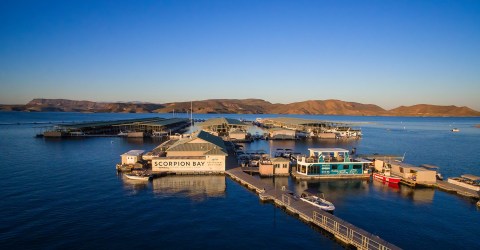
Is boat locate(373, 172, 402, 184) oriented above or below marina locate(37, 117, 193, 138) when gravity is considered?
below

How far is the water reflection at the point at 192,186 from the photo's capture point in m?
36.5

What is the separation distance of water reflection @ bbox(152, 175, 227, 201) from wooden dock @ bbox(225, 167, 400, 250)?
3.23 meters

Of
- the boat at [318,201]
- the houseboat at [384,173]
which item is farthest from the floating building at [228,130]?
the boat at [318,201]

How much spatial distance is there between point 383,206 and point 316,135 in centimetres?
7630

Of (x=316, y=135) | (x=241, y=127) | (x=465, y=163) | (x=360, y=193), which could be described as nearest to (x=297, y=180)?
(x=360, y=193)

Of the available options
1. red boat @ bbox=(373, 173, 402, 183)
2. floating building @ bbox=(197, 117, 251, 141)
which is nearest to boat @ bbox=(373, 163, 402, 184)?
red boat @ bbox=(373, 173, 402, 183)

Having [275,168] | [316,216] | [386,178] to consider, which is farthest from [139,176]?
[386,178]

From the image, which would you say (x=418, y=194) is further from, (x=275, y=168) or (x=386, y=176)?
(x=275, y=168)

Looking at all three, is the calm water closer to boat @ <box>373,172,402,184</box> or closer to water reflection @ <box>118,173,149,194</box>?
water reflection @ <box>118,173,149,194</box>

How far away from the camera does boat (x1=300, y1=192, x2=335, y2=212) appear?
102 ft

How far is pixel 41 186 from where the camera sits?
38656mm

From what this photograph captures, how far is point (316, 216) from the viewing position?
28656mm

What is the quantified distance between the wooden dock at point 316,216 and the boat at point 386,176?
16.5 m

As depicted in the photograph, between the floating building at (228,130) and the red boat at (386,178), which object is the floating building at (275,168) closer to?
the red boat at (386,178)
